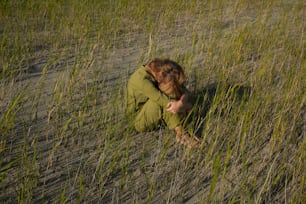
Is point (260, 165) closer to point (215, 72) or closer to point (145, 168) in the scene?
point (145, 168)

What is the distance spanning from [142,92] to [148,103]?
0.31ft

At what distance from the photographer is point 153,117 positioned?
5.93ft

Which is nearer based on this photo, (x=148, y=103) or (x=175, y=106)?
(x=175, y=106)

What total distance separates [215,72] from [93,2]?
1.87m

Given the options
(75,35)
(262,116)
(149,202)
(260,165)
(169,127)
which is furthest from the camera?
(75,35)

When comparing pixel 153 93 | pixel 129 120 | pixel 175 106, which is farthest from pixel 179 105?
pixel 129 120

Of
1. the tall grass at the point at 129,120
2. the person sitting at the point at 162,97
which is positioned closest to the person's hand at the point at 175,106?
the person sitting at the point at 162,97

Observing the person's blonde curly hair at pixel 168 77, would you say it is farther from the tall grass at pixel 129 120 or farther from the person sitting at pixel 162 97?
the tall grass at pixel 129 120

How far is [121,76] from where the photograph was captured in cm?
239

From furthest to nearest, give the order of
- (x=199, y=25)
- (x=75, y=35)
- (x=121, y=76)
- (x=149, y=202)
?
(x=199, y=25) < (x=75, y=35) < (x=121, y=76) < (x=149, y=202)

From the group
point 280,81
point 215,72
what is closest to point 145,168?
point 215,72

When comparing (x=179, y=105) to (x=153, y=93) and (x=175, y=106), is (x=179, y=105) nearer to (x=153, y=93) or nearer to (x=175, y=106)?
(x=175, y=106)

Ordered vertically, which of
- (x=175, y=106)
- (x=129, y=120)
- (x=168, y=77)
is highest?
(x=168, y=77)

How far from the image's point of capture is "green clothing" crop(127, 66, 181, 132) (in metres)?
1.76
